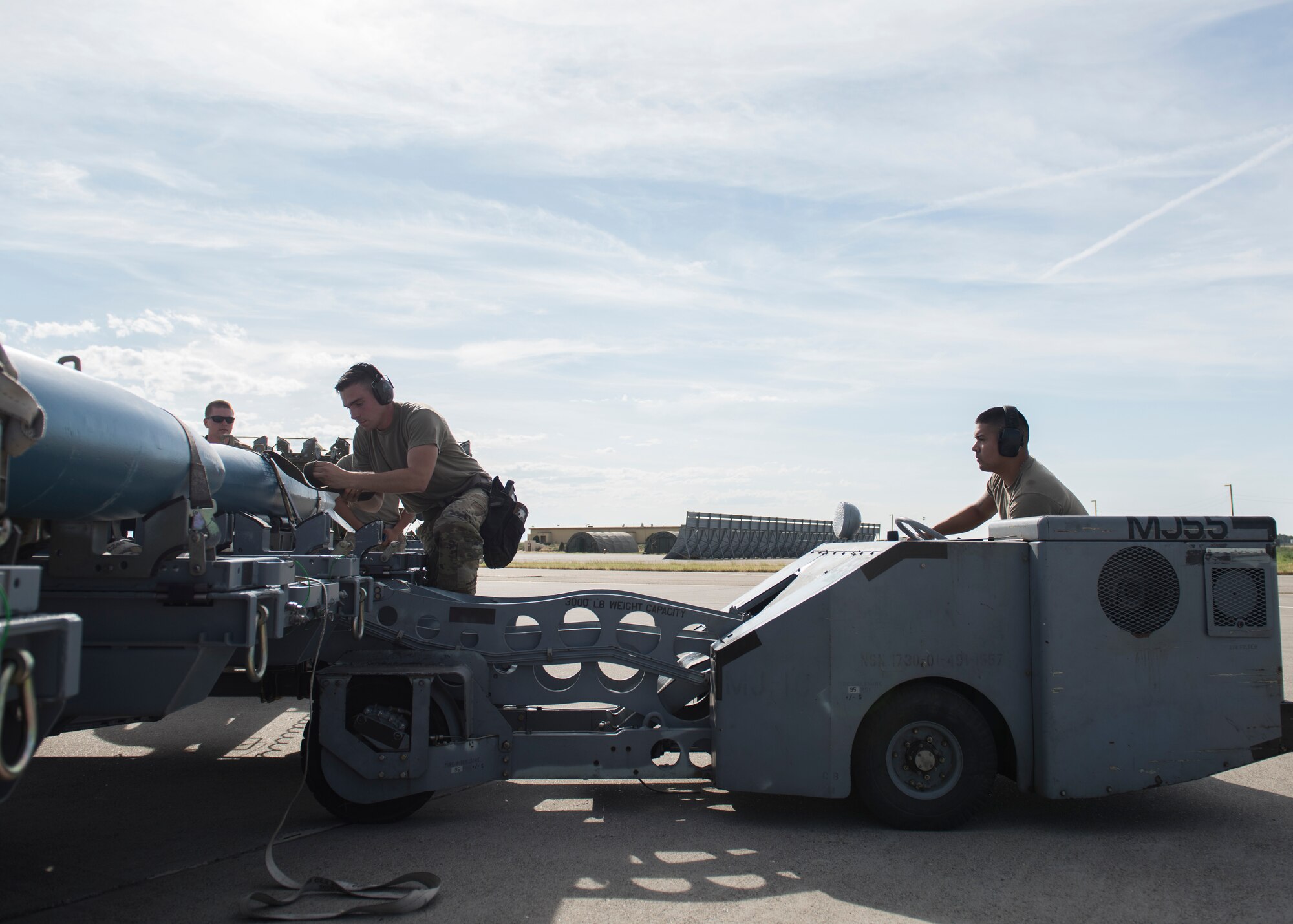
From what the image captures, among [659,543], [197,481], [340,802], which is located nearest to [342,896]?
[340,802]

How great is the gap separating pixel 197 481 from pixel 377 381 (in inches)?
67.9

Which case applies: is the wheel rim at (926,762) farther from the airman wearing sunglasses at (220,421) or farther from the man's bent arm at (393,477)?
the airman wearing sunglasses at (220,421)

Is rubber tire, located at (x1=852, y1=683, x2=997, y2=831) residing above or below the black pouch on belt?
below

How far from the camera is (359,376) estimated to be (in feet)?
18.5

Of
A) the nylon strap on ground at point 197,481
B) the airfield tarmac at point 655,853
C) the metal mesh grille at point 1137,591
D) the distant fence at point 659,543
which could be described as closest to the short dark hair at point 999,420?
the metal mesh grille at point 1137,591

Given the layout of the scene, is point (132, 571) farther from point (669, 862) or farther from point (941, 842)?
point (941, 842)

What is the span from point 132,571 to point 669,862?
2484mm

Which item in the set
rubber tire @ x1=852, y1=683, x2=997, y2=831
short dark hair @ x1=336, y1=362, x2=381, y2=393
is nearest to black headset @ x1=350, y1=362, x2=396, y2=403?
short dark hair @ x1=336, y1=362, x2=381, y2=393

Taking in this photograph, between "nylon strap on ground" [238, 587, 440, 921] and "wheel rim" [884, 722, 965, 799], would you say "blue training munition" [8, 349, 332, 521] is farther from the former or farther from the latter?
"wheel rim" [884, 722, 965, 799]

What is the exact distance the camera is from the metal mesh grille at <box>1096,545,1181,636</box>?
4.81 meters

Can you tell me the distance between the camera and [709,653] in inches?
202

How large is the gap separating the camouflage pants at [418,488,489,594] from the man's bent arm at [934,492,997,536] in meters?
2.90

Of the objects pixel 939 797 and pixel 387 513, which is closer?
pixel 939 797

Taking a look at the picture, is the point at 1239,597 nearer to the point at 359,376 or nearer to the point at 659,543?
the point at 359,376
